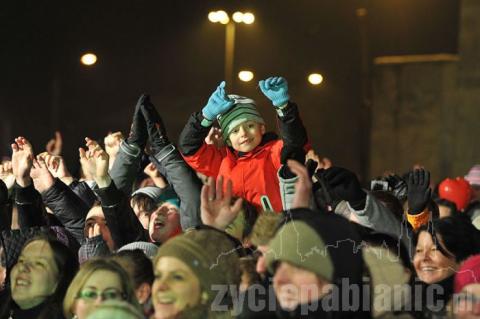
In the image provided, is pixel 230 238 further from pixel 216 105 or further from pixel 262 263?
pixel 216 105

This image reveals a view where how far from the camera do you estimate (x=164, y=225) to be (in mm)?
7938

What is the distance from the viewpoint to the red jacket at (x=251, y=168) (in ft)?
27.1

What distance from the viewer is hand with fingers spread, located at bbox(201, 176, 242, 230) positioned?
235 inches

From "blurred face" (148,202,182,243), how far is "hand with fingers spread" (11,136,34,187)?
855mm

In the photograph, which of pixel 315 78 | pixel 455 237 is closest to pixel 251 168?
pixel 455 237

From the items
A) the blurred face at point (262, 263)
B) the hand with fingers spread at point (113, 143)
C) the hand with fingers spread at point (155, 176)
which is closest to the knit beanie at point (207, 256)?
the blurred face at point (262, 263)

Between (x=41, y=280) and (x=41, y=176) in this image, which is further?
(x=41, y=176)

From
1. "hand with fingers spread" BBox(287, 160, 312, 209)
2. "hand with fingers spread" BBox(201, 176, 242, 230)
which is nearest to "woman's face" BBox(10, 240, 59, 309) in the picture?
"hand with fingers spread" BBox(201, 176, 242, 230)

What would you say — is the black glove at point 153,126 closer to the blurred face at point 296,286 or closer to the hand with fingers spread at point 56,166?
the hand with fingers spread at point 56,166

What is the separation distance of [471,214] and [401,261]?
5.46 metres

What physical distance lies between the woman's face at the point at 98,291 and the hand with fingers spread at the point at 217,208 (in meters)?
0.49

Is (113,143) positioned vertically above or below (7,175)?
above

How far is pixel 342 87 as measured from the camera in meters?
36.3

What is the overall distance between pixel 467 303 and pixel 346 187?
1.06 metres
